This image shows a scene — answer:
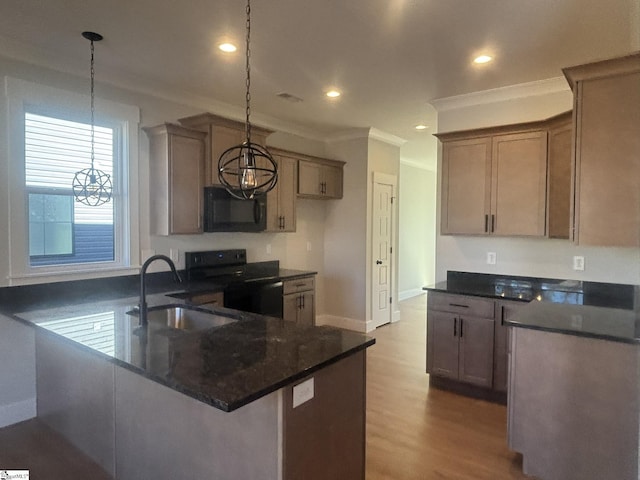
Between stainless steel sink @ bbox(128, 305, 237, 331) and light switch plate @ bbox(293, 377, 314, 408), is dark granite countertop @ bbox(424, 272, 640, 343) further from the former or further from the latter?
stainless steel sink @ bbox(128, 305, 237, 331)

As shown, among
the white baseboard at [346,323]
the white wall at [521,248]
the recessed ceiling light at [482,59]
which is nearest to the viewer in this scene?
the recessed ceiling light at [482,59]

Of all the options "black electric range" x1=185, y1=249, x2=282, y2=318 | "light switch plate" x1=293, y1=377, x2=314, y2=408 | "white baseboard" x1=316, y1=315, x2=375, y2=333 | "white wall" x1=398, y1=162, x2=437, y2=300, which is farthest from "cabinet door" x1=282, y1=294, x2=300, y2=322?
"white wall" x1=398, y1=162, x2=437, y2=300

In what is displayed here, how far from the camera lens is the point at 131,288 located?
361 cm

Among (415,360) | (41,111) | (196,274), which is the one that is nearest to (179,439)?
(196,274)

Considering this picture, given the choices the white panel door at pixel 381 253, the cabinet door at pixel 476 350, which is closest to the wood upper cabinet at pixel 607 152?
the cabinet door at pixel 476 350

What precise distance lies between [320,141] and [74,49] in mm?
3360

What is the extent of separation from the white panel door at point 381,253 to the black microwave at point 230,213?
185cm

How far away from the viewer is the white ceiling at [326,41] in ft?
7.93

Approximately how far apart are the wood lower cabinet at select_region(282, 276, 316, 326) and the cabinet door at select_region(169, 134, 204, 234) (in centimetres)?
118

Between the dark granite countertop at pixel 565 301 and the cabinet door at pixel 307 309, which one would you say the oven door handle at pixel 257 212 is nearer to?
the cabinet door at pixel 307 309

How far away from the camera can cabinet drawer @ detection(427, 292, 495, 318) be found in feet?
11.3

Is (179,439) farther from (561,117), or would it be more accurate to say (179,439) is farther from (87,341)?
(561,117)

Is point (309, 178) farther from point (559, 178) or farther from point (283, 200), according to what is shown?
point (559, 178)

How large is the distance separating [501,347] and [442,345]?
1.65 ft
